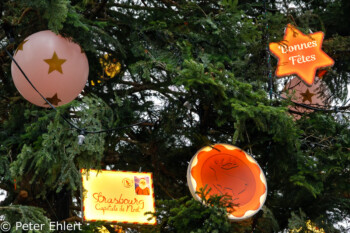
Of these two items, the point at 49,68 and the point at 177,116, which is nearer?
the point at 49,68

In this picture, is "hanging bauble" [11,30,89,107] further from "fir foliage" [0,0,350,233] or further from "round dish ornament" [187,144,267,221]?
"round dish ornament" [187,144,267,221]

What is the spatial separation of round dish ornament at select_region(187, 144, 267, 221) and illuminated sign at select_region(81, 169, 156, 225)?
2.50 feet

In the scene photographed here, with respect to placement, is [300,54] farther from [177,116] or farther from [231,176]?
[177,116]

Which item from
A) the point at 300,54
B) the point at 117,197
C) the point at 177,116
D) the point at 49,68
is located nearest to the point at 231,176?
the point at 177,116

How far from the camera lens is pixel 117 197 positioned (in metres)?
5.70

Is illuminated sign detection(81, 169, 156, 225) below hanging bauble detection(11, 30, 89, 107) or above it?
below

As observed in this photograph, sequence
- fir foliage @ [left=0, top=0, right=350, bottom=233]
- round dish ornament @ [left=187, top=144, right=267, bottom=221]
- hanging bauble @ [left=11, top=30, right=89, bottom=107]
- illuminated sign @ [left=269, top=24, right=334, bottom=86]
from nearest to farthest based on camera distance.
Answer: hanging bauble @ [left=11, top=30, right=89, bottom=107] < fir foliage @ [left=0, top=0, right=350, bottom=233] < illuminated sign @ [left=269, top=24, right=334, bottom=86] < round dish ornament @ [left=187, top=144, right=267, bottom=221]

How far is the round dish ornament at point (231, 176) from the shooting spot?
5278 mm

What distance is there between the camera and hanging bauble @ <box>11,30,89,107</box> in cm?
411

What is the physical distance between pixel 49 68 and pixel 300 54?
2676 millimetres

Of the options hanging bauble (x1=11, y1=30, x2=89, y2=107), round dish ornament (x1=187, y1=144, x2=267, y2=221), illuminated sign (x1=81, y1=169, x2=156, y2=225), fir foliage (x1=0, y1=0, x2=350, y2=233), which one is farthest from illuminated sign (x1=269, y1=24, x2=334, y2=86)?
hanging bauble (x1=11, y1=30, x2=89, y2=107)

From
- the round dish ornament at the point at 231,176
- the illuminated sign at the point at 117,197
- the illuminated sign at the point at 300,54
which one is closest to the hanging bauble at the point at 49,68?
the illuminated sign at the point at 117,197

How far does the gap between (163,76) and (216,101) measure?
1.87 m

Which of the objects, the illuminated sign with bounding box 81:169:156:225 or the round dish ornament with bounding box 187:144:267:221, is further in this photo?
the illuminated sign with bounding box 81:169:156:225
